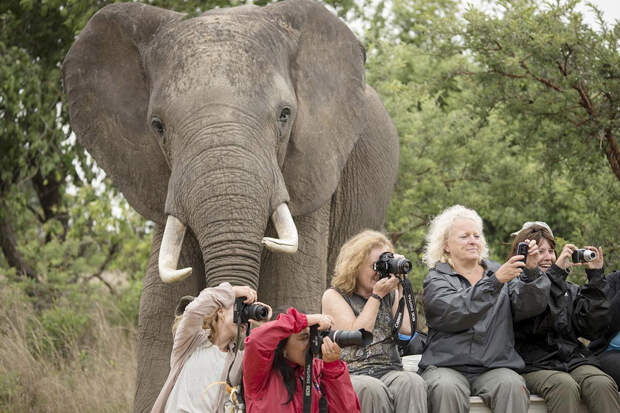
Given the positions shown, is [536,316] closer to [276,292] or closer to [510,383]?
[510,383]

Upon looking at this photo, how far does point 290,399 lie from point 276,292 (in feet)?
8.08

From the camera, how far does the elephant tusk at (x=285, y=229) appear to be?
21.1ft

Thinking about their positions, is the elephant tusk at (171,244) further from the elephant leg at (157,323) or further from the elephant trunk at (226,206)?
the elephant leg at (157,323)

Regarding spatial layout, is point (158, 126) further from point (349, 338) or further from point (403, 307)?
point (349, 338)

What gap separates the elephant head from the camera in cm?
652

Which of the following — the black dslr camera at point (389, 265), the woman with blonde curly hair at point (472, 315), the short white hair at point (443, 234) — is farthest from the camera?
the short white hair at point (443, 234)

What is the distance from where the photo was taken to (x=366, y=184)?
29.6 ft

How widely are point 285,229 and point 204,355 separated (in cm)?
165

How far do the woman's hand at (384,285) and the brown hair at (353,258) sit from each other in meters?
0.35

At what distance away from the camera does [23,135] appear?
1138cm

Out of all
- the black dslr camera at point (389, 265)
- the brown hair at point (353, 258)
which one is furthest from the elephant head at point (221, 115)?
the black dslr camera at point (389, 265)

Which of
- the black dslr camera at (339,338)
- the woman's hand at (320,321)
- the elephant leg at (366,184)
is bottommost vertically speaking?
the black dslr camera at (339,338)

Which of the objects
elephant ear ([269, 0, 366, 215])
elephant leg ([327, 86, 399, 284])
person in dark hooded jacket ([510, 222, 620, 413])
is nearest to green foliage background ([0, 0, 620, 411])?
elephant leg ([327, 86, 399, 284])

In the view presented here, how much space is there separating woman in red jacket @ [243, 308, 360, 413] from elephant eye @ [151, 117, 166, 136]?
8.39 feet
